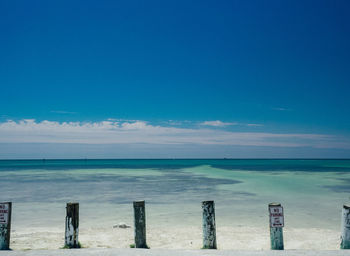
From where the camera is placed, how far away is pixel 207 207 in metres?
6.45

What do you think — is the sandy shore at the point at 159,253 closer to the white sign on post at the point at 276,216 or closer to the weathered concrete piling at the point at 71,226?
the weathered concrete piling at the point at 71,226

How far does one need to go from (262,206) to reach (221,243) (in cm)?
813

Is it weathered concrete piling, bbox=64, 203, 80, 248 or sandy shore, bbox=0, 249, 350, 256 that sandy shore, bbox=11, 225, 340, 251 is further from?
sandy shore, bbox=0, 249, 350, 256

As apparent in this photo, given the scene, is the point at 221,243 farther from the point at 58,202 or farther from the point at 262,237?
the point at 58,202

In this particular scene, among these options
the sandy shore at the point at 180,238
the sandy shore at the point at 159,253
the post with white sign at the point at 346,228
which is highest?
the post with white sign at the point at 346,228

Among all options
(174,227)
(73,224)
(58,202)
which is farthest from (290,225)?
(58,202)

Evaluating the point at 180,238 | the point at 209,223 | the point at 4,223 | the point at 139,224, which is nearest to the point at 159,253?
the point at 139,224

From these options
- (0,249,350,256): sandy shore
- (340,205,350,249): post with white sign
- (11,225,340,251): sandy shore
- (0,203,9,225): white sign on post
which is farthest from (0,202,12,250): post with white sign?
(340,205,350,249): post with white sign

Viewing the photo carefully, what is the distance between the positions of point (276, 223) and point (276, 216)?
0.16 m

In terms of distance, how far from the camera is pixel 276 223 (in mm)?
6203

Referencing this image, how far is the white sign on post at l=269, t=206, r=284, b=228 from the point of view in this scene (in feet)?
20.2

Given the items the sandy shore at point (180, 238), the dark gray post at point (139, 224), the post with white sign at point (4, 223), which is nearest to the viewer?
the post with white sign at point (4, 223)

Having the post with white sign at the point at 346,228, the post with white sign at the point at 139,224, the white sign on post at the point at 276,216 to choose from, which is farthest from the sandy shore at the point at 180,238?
the white sign on post at the point at 276,216

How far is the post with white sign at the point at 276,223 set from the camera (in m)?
6.16
